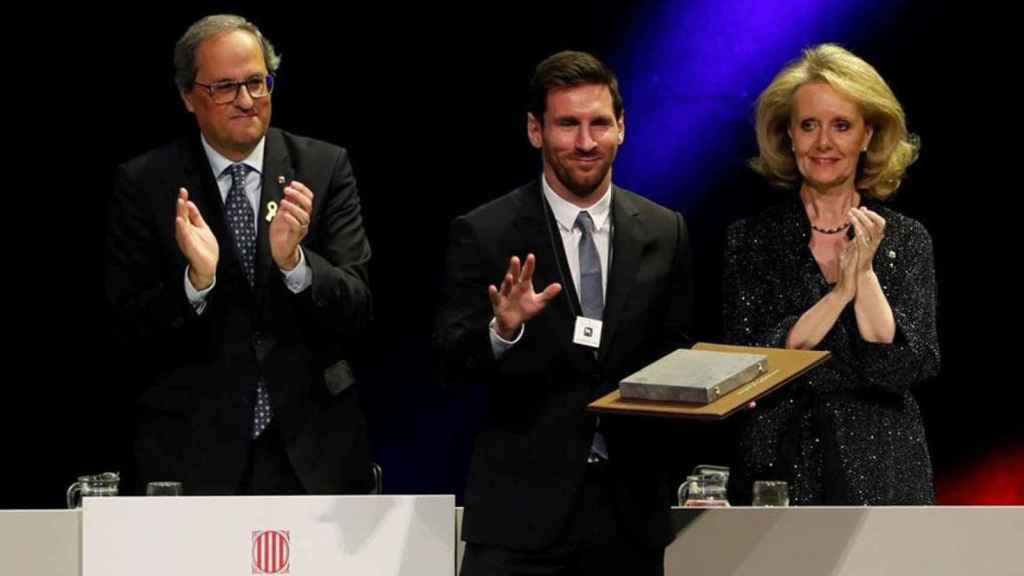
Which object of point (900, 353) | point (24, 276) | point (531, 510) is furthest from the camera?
point (24, 276)

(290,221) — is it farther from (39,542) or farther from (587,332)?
(39,542)

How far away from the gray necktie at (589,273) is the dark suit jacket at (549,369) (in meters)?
0.04

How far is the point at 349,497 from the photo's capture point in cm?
351

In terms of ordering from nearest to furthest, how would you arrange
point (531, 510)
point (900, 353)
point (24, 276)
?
1. point (531, 510)
2. point (900, 353)
3. point (24, 276)

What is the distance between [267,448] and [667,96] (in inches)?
68.7

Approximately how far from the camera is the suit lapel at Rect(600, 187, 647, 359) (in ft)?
11.7

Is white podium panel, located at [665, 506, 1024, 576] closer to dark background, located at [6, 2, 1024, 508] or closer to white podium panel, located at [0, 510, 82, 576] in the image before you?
white podium panel, located at [0, 510, 82, 576]

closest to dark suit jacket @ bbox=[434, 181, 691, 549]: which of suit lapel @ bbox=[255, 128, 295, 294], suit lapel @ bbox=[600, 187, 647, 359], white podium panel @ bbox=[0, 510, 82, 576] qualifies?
suit lapel @ bbox=[600, 187, 647, 359]

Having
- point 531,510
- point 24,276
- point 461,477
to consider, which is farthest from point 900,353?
point 24,276

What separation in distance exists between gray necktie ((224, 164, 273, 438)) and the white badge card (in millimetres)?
803

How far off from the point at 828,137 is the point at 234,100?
4.49ft

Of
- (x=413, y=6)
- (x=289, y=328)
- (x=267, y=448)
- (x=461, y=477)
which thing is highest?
(x=413, y=6)

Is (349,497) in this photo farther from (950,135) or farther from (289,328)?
(950,135)

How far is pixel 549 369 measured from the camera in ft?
11.6
